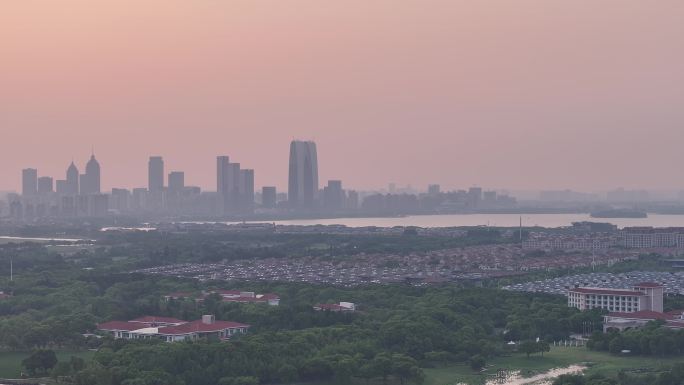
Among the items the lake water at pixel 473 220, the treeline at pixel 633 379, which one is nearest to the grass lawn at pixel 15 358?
the treeline at pixel 633 379

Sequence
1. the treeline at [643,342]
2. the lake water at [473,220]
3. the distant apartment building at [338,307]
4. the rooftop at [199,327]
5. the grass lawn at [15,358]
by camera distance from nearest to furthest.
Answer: the grass lawn at [15,358], the treeline at [643,342], the rooftop at [199,327], the distant apartment building at [338,307], the lake water at [473,220]

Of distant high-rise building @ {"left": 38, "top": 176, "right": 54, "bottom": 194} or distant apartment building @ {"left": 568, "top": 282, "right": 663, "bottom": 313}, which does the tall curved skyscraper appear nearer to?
distant high-rise building @ {"left": 38, "top": 176, "right": 54, "bottom": 194}

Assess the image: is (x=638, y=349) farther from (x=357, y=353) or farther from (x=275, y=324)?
(x=275, y=324)

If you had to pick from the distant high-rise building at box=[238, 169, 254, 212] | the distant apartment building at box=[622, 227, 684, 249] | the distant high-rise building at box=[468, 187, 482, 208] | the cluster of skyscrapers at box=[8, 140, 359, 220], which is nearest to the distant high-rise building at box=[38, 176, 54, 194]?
the cluster of skyscrapers at box=[8, 140, 359, 220]

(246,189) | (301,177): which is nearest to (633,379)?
(246,189)

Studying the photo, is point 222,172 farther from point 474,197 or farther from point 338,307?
point 338,307

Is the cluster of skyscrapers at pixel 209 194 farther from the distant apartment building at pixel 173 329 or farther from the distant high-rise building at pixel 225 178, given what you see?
the distant apartment building at pixel 173 329

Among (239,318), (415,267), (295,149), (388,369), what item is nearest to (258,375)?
(388,369)
